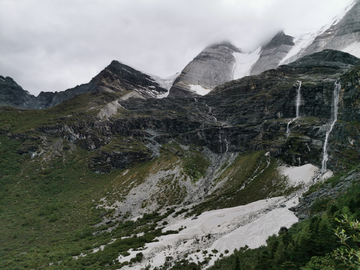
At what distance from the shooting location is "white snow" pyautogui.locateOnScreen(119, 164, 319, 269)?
1184 inches

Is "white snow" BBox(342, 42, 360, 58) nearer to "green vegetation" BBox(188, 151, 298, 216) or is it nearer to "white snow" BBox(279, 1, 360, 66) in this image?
"white snow" BBox(279, 1, 360, 66)

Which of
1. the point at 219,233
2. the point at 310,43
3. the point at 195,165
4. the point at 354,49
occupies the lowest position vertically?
the point at 219,233

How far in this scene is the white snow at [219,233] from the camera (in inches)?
1184

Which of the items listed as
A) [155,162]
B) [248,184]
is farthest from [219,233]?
[155,162]

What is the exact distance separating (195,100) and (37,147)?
99.1m

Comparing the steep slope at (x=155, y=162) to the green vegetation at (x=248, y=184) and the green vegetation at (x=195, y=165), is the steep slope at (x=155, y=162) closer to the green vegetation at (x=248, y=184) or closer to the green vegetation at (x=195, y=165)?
the green vegetation at (x=248, y=184)

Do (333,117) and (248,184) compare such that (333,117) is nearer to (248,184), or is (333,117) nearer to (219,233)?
(248,184)

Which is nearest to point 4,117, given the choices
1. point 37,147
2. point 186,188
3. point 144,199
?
point 37,147

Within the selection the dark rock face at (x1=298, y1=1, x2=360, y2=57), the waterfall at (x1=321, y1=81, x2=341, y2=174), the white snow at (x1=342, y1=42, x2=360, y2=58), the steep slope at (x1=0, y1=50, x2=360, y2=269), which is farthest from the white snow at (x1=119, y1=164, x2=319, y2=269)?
the dark rock face at (x1=298, y1=1, x2=360, y2=57)

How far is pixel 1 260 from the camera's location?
3322 cm

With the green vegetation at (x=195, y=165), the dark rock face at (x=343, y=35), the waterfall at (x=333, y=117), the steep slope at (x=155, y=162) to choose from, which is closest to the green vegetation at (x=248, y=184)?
the steep slope at (x=155, y=162)

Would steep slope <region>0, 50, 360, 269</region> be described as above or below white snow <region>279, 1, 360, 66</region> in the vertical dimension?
below

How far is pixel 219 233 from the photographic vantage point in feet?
120

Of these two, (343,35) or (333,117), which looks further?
(343,35)
